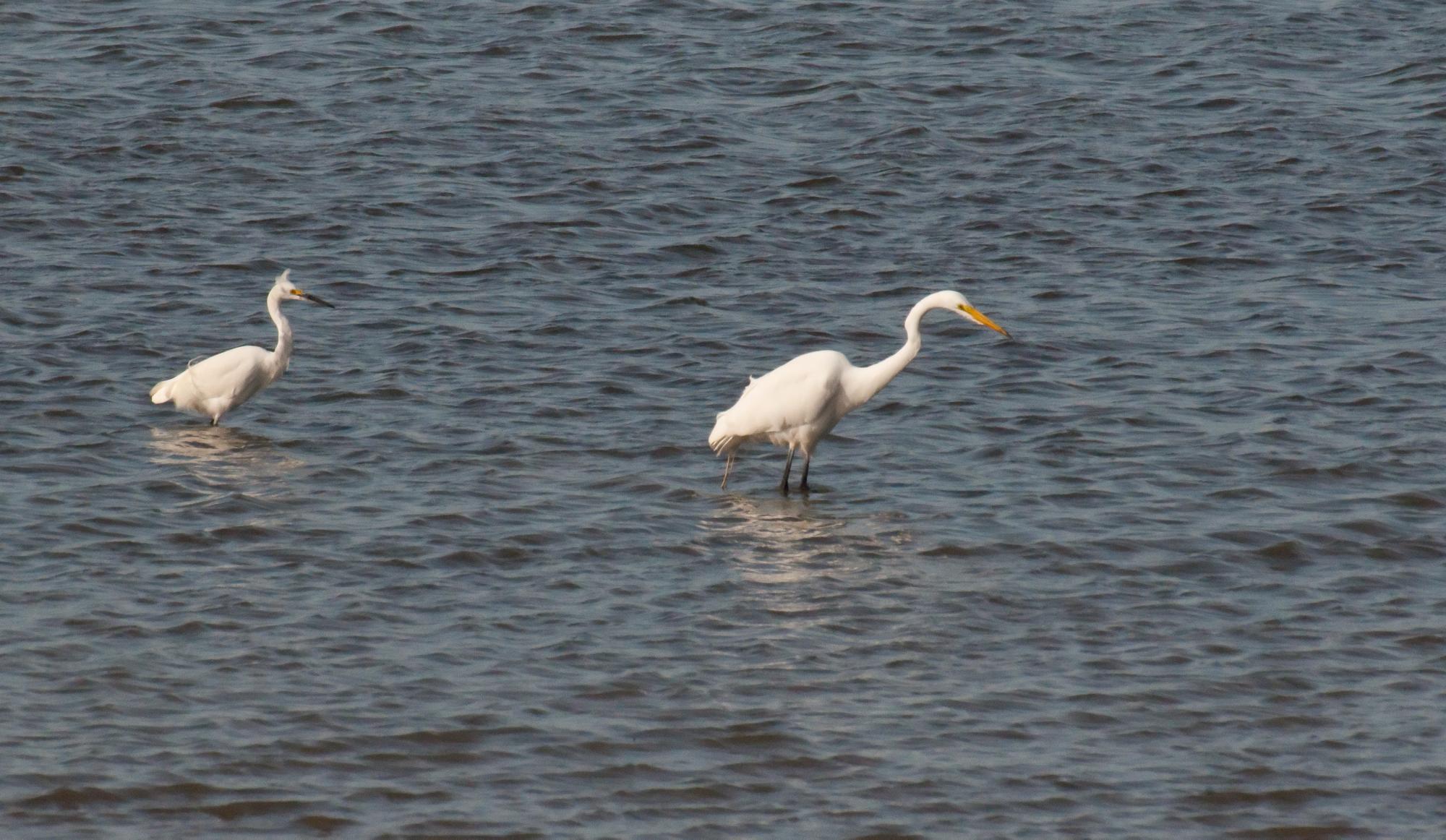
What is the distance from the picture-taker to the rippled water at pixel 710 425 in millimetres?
7223

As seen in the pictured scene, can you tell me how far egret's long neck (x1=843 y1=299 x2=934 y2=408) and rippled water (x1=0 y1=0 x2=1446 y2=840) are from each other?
1.45 ft

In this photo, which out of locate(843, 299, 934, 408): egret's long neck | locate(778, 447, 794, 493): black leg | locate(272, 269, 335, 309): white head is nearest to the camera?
locate(778, 447, 794, 493): black leg

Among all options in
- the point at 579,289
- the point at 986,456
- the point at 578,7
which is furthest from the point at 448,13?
the point at 986,456

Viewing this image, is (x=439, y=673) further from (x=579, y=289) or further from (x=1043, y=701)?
(x=579, y=289)

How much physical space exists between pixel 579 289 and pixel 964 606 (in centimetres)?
562

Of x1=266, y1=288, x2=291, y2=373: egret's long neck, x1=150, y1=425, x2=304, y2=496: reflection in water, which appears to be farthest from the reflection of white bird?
x1=266, y1=288, x2=291, y2=373: egret's long neck

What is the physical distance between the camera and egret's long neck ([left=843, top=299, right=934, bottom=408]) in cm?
1084

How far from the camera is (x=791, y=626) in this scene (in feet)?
27.9

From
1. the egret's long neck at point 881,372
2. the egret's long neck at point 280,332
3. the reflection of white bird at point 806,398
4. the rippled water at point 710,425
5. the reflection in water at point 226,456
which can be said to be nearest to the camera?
the rippled water at point 710,425

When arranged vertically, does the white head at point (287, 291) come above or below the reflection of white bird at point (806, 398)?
above

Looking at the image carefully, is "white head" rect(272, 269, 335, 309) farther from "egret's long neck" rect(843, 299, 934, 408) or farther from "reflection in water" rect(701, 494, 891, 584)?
"egret's long neck" rect(843, 299, 934, 408)

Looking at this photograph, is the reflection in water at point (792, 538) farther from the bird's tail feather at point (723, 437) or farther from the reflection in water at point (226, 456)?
the reflection in water at point (226, 456)

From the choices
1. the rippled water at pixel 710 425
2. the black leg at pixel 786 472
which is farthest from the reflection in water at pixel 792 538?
the black leg at pixel 786 472

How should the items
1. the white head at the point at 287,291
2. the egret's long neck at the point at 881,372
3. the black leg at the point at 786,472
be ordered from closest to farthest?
the black leg at the point at 786,472 → the egret's long neck at the point at 881,372 → the white head at the point at 287,291
